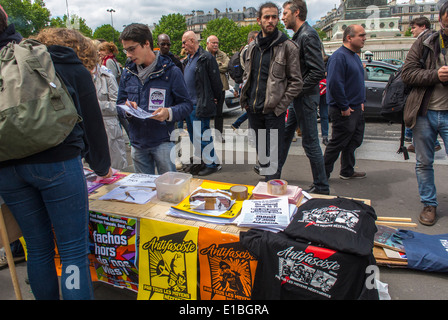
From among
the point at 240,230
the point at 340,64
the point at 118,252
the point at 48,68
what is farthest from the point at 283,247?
the point at 340,64

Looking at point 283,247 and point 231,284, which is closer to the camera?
point 283,247

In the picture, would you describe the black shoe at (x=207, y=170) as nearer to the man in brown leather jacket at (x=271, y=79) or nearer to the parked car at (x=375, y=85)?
the man in brown leather jacket at (x=271, y=79)

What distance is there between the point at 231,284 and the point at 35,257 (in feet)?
3.72

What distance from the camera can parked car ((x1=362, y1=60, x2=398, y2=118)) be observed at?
26.9ft

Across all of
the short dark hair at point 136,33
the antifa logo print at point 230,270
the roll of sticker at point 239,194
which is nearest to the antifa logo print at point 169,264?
the antifa logo print at point 230,270

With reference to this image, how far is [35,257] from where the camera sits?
179cm

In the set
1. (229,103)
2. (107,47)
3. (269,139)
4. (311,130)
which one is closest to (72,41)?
(269,139)

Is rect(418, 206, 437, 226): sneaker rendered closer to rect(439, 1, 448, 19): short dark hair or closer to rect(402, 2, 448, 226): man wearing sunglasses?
rect(402, 2, 448, 226): man wearing sunglasses

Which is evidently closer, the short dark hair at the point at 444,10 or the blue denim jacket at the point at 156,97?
the short dark hair at the point at 444,10

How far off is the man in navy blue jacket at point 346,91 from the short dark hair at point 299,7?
61 centimetres

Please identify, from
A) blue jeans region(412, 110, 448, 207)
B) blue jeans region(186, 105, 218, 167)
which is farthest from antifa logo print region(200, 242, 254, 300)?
blue jeans region(186, 105, 218, 167)

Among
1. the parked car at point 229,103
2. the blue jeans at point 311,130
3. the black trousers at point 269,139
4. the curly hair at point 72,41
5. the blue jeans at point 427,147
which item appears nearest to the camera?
the curly hair at point 72,41

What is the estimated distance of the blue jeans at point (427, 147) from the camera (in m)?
3.10
